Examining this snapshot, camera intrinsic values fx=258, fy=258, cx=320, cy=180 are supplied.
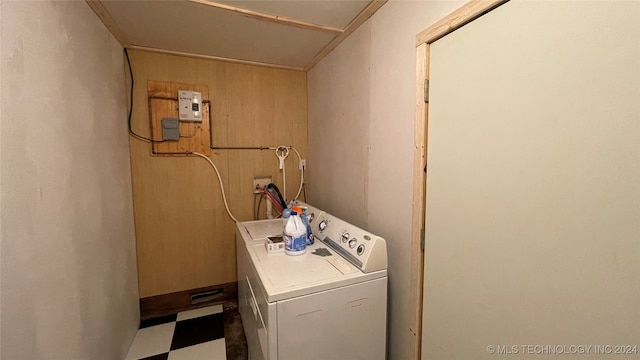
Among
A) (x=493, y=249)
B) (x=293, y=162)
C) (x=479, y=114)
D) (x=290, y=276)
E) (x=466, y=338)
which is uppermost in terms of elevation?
(x=479, y=114)

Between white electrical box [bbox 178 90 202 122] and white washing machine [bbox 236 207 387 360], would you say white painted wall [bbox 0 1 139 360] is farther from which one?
white washing machine [bbox 236 207 387 360]

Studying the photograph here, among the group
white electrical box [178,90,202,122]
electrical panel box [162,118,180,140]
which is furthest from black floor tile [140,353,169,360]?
white electrical box [178,90,202,122]

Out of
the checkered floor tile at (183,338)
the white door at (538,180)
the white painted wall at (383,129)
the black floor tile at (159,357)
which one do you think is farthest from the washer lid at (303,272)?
the black floor tile at (159,357)

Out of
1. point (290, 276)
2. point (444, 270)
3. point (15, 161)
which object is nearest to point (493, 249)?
point (444, 270)

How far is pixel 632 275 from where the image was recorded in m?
0.59

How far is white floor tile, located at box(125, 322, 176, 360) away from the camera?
5.75 ft

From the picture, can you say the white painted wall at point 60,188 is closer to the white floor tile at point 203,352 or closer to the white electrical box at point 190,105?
the white floor tile at point 203,352

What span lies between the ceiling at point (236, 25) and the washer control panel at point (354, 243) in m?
1.23

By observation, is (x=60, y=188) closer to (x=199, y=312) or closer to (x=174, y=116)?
(x=174, y=116)

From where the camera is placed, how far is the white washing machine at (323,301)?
105 centimetres

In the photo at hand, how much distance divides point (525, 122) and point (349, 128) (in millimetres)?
1099

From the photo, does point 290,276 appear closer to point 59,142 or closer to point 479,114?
point 479,114

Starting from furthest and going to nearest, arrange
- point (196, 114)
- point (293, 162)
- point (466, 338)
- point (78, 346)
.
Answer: point (293, 162) → point (196, 114) → point (78, 346) → point (466, 338)

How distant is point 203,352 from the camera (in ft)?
5.77
